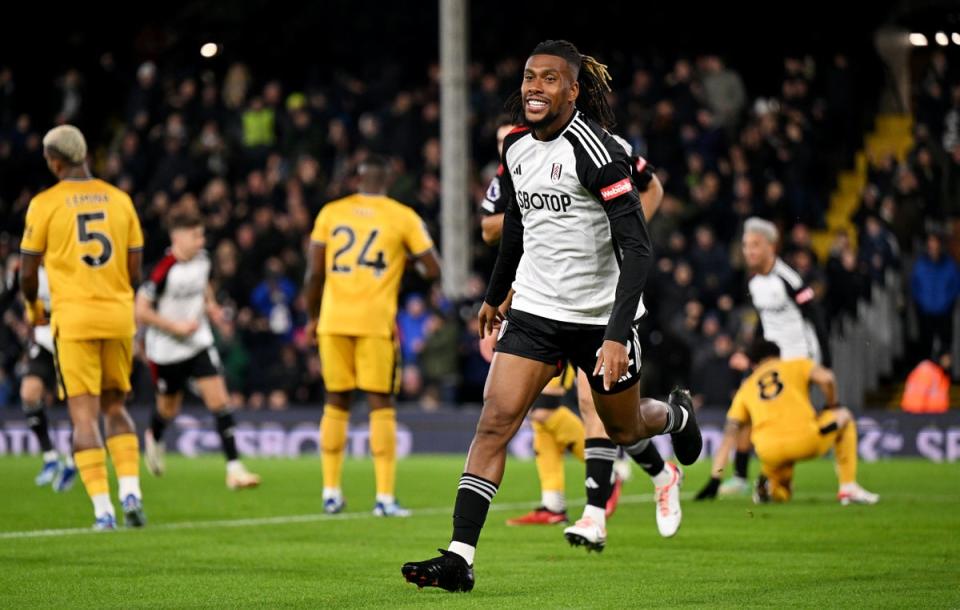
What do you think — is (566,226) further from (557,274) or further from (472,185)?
(472,185)

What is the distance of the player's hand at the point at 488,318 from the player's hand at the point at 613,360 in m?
1.00

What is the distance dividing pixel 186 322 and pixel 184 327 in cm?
15

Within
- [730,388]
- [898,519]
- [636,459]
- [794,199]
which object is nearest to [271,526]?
[636,459]

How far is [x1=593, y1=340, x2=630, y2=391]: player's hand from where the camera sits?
24.2 feet

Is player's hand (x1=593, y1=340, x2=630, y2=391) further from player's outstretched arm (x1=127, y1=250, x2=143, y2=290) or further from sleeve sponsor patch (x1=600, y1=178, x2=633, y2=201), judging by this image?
player's outstretched arm (x1=127, y1=250, x2=143, y2=290)

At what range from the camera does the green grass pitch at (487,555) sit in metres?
7.55

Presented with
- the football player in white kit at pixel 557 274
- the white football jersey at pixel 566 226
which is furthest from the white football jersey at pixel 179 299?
the white football jersey at pixel 566 226

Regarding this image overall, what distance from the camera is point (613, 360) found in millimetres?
7375

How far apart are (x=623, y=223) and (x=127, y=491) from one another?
484cm

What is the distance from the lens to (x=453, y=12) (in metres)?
23.5

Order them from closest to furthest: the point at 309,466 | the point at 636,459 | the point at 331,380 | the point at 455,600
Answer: the point at 455,600
the point at 636,459
the point at 331,380
the point at 309,466

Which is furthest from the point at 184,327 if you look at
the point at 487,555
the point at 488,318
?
the point at 488,318

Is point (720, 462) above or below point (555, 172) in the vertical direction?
below

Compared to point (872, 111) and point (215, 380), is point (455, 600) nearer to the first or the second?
point (215, 380)
